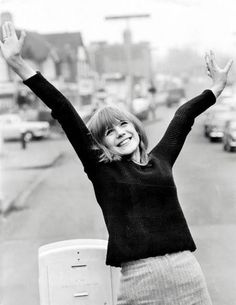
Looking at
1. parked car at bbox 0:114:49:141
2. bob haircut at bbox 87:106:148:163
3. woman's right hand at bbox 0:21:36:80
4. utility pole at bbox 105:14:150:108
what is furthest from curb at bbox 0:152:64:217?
woman's right hand at bbox 0:21:36:80

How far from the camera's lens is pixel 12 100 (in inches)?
103

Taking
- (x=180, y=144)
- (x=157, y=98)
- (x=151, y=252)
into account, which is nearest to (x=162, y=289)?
(x=151, y=252)

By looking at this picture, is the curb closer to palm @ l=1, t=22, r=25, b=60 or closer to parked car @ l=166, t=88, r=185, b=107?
parked car @ l=166, t=88, r=185, b=107

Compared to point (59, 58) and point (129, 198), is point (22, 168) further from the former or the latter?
point (129, 198)

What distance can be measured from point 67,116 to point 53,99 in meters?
0.06

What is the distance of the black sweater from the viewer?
1621 millimetres

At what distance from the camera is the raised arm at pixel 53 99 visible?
1.65m

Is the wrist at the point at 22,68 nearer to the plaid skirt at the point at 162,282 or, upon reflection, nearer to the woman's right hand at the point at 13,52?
the woman's right hand at the point at 13,52

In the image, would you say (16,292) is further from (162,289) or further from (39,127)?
(162,289)

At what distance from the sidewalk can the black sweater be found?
884mm

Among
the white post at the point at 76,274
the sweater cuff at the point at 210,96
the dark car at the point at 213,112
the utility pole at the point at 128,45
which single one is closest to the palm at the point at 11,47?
the sweater cuff at the point at 210,96

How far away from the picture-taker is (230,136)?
238 centimetres

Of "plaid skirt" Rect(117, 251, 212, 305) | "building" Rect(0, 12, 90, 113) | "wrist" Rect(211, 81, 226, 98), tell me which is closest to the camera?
"plaid skirt" Rect(117, 251, 212, 305)

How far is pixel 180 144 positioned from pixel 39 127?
946 millimetres
